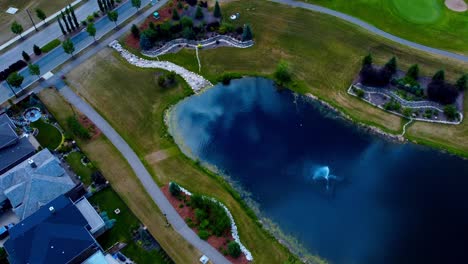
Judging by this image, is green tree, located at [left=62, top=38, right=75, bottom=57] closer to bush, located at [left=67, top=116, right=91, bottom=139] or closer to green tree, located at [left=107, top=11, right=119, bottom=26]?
green tree, located at [left=107, top=11, right=119, bottom=26]

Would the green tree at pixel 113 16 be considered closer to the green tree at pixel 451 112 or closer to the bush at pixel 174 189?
the bush at pixel 174 189

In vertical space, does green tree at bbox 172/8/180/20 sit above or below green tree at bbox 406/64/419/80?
above

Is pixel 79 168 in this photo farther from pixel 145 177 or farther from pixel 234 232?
pixel 234 232

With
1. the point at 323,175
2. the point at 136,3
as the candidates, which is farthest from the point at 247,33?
the point at 323,175

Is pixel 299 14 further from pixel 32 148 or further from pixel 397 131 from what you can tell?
pixel 32 148

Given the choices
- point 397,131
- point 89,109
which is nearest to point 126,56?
point 89,109

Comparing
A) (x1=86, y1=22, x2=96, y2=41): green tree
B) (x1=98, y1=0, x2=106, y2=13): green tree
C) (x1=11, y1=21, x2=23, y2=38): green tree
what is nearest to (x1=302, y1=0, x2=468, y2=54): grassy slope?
(x1=98, y1=0, x2=106, y2=13): green tree
